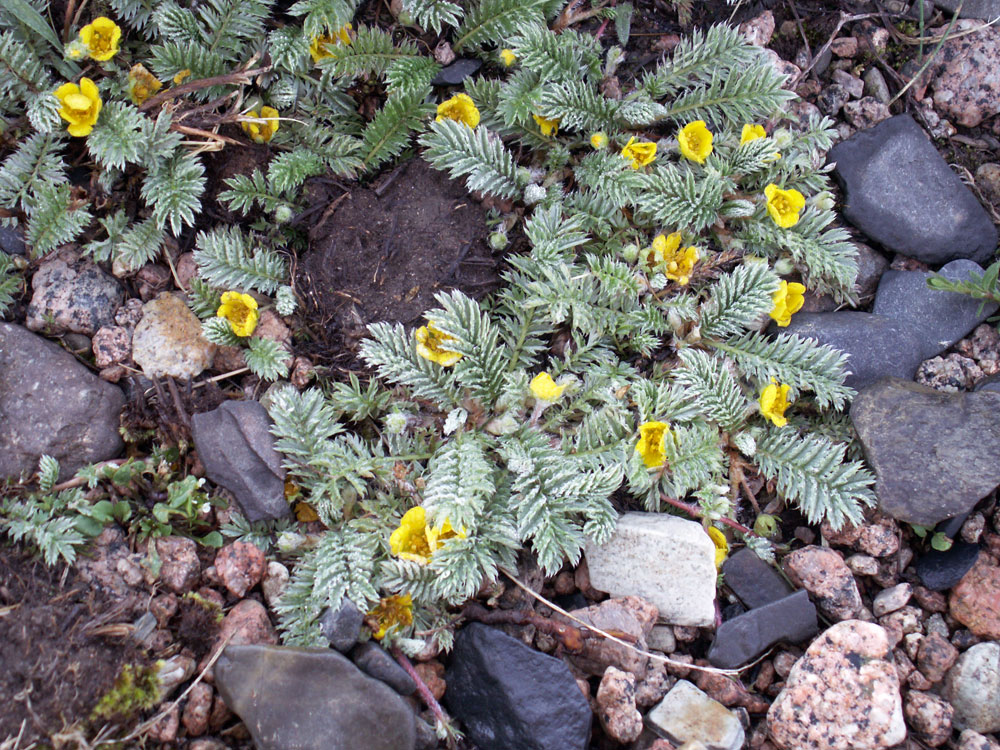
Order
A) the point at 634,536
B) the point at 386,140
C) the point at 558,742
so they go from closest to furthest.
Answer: the point at 558,742 < the point at 634,536 < the point at 386,140

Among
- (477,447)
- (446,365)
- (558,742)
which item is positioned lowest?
(558,742)

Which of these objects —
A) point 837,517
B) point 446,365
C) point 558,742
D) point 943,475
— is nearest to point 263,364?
point 446,365

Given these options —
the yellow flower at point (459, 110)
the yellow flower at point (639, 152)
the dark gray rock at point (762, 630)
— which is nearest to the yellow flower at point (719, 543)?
the dark gray rock at point (762, 630)

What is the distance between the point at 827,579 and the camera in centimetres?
333

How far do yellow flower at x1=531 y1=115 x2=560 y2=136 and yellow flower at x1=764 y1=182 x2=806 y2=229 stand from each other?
3.46ft

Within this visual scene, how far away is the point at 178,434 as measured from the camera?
3.40m

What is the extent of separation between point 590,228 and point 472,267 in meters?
0.61

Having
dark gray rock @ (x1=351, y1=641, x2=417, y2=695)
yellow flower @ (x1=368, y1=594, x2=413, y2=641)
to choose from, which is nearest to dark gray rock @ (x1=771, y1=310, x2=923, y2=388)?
yellow flower @ (x1=368, y1=594, x2=413, y2=641)

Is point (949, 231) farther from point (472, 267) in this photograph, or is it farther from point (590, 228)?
point (472, 267)

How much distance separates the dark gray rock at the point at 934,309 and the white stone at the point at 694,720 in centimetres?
201

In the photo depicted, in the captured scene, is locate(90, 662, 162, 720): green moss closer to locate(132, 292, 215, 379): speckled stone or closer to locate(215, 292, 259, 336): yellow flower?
locate(132, 292, 215, 379): speckled stone

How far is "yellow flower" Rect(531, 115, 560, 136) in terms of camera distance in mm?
3738

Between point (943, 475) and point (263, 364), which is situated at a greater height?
point (263, 364)

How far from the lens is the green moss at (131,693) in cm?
274
